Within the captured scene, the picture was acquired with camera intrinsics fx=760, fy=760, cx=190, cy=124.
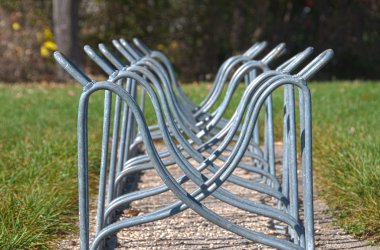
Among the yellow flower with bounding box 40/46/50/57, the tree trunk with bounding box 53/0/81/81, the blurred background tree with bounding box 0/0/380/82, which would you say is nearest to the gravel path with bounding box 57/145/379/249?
the tree trunk with bounding box 53/0/81/81

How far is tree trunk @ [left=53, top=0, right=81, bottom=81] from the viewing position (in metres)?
11.5

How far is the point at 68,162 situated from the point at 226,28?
30.4ft

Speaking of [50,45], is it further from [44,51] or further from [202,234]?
[202,234]

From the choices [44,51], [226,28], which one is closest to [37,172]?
[44,51]

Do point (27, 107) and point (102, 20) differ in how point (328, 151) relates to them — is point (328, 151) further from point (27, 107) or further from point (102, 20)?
point (102, 20)

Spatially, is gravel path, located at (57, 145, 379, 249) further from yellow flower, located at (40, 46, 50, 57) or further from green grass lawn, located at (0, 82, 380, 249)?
yellow flower, located at (40, 46, 50, 57)

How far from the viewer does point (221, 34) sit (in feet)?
46.1

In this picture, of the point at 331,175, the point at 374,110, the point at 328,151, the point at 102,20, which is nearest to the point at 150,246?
the point at 331,175

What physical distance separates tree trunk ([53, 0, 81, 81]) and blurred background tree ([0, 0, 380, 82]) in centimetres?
129

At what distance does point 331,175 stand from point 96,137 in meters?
2.19

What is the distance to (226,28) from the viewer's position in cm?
1408

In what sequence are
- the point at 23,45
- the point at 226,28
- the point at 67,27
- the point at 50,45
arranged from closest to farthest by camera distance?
the point at 67,27 < the point at 23,45 < the point at 50,45 < the point at 226,28

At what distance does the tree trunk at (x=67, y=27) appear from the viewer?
37.8ft

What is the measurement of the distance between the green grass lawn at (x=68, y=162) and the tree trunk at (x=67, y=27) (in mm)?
3024
